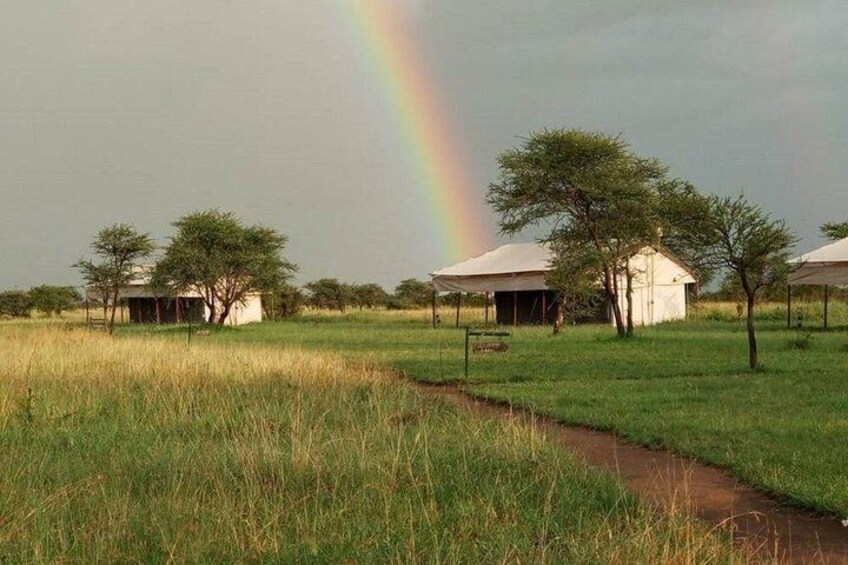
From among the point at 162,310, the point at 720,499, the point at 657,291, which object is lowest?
the point at 720,499

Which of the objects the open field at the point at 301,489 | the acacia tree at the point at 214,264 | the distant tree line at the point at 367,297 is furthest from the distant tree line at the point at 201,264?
the open field at the point at 301,489

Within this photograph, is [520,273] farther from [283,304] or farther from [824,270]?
[283,304]

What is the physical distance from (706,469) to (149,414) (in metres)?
6.00

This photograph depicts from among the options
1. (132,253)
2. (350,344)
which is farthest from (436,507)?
(132,253)

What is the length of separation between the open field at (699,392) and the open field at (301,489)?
1.61 m

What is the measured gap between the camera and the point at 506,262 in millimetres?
42312

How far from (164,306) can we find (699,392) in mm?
47880

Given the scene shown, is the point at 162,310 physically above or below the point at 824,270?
below

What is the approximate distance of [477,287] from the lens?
4066cm

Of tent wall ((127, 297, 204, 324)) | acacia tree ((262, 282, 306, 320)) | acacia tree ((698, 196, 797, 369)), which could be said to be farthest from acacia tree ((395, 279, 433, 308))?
acacia tree ((698, 196, 797, 369))

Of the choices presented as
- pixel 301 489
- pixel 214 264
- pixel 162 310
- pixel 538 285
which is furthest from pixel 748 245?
pixel 162 310

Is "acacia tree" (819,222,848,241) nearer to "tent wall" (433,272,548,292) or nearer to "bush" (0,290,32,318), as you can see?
"tent wall" (433,272,548,292)

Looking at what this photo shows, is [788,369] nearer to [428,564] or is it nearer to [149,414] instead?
[149,414]

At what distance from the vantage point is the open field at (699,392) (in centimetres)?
754
